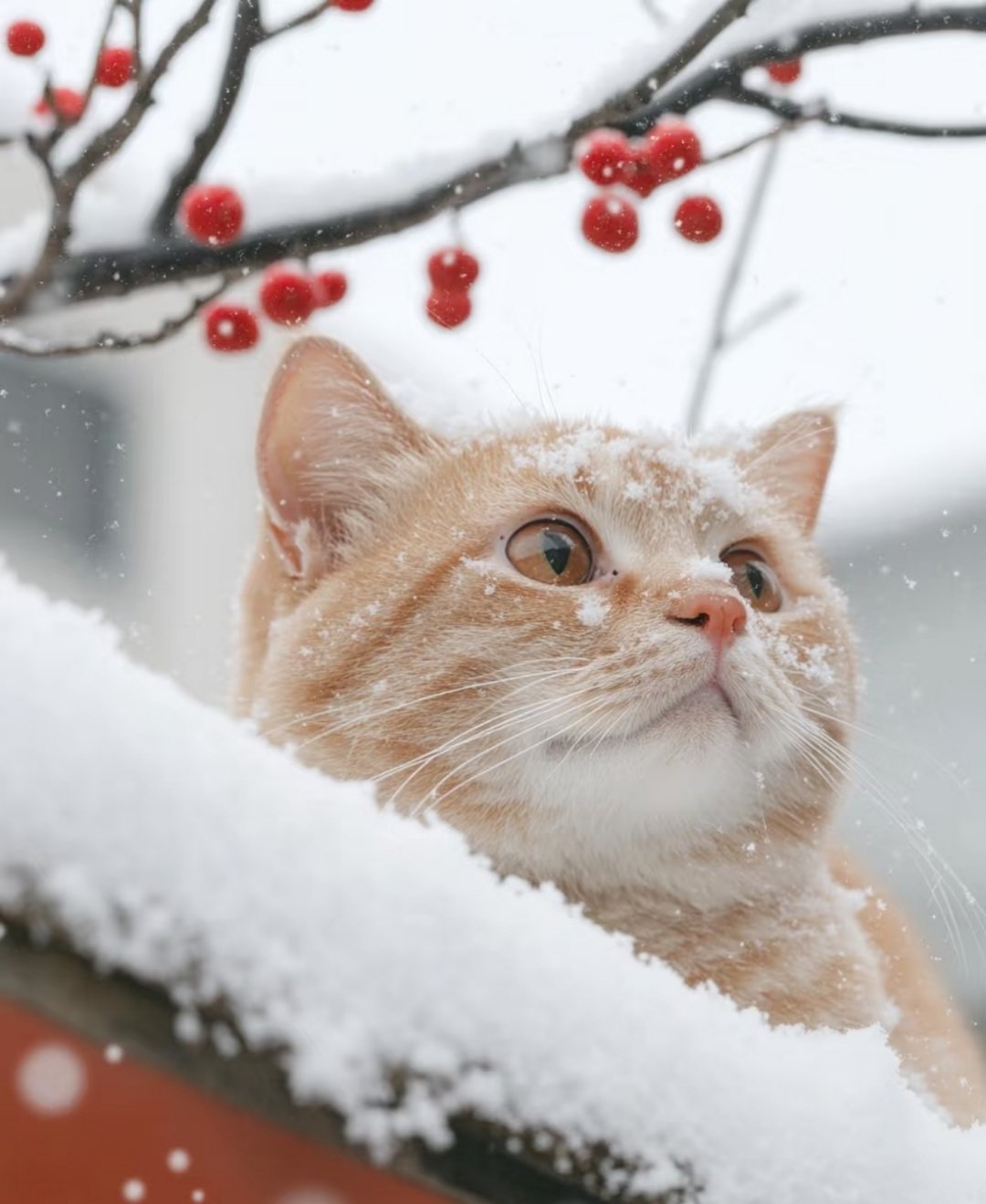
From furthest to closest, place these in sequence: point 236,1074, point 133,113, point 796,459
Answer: point 796,459 → point 133,113 → point 236,1074

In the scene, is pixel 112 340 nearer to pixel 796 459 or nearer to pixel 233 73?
pixel 233 73

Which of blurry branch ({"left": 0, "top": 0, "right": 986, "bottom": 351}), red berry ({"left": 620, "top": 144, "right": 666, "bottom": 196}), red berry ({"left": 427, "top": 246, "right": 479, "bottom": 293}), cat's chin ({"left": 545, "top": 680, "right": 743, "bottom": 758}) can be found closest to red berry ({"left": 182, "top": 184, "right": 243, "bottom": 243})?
blurry branch ({"left": 0, "top": 0, "right": 986, "bottom": 351})

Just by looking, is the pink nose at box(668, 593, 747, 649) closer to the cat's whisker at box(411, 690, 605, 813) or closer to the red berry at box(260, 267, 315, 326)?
the cat's whisker at box(411, 690, 605, 813)

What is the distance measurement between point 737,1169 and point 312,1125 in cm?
17

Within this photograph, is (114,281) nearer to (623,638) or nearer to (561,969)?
(623,638)

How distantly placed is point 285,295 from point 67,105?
6.3 inches

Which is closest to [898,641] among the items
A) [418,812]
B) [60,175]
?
[418,812]

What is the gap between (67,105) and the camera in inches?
26.4

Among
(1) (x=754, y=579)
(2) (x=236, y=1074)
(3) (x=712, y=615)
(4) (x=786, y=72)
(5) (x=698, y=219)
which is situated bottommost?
(2) (x=236, y=1074)

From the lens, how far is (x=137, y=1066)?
0.89ft

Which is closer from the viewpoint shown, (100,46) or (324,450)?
(100,46)

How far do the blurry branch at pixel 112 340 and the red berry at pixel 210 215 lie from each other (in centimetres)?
2

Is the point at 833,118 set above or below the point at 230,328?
Answer: above

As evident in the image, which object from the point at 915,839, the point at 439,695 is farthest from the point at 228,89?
the point at 915,839
